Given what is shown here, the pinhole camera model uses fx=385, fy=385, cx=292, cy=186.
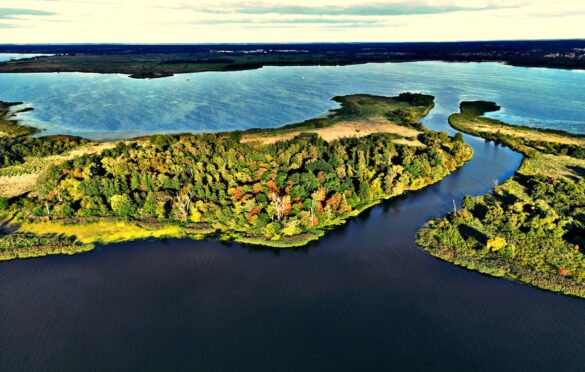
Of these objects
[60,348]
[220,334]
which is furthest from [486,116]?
[60,348]

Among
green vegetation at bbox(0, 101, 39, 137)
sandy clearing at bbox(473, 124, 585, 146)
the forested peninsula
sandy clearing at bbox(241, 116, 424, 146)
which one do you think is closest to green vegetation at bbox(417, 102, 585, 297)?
the forested peninsula

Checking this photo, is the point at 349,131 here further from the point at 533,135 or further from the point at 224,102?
the point at 224,102

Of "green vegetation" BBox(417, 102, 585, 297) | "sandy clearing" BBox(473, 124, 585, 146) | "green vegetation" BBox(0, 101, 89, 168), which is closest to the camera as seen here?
Answer: "green vegetation" BBox(417, 102, 585, 297)

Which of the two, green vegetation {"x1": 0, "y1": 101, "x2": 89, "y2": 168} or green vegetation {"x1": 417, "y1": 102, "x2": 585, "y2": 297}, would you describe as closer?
green vegetation {"x1": 417, "y1": 102, "x2": 585, "y2": 297}

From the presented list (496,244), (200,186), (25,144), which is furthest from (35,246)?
(496,244)

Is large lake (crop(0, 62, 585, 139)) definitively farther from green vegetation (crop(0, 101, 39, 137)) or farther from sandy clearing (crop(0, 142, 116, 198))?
sandy clearing (crop(0, 142, 116, 198))

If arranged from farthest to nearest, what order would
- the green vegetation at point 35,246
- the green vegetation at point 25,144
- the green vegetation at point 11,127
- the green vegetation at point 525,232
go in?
the green vegetation at point 11,127 → the green vegetation at point 25,144 → the green vegetation at point 35,246 → the green vegetation at point 525,232

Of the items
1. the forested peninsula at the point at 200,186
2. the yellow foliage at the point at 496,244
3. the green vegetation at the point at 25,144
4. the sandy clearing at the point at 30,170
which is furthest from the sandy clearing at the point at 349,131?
the yellow foliage at the point at 496,244

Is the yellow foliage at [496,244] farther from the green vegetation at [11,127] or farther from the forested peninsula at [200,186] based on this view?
the green vegetation at [11,127]
